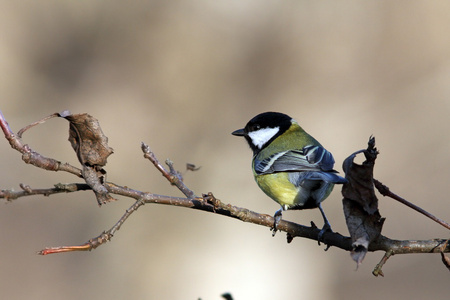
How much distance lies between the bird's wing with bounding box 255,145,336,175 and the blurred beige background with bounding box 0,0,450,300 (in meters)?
2.69

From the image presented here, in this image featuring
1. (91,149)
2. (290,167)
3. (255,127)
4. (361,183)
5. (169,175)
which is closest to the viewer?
(361,183)

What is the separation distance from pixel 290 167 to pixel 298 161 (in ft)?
0.29

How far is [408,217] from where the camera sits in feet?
22.7

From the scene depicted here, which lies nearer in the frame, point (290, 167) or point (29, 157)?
point (29, 157)

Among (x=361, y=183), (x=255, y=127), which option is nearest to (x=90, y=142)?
(x=361, y=183)

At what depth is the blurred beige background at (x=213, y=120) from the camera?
6461 mm

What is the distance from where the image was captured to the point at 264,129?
14.5 ft

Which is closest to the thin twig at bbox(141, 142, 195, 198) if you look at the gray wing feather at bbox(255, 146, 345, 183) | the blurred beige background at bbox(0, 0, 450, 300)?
the gray wing feather at bbox(255, 146, 345, 183)

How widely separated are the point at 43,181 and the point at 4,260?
4.74 feet

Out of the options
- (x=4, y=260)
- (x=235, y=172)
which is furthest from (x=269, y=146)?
(x=4, y=260)

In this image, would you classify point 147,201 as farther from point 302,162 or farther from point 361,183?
point 302,162

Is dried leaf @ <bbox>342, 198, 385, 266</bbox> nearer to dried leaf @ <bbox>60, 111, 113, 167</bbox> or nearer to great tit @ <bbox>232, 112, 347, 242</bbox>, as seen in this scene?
dried leaf @ <bbox>60, 111, 113, 167</bbox>

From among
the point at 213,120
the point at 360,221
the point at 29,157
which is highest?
the point at 213,120

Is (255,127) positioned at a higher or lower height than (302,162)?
higher
